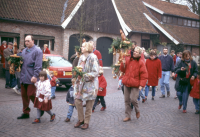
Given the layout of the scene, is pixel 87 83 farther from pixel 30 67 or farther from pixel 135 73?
pixel 30 67

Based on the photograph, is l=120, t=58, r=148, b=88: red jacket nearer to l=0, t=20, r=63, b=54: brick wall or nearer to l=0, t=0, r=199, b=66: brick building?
l=0, t=0, r=199, b=66: brick building

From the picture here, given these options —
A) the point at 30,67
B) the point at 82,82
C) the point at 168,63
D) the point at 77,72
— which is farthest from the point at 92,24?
the point at 77,72

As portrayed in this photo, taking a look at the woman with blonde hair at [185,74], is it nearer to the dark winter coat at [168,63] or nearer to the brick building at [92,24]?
the dark winter coat at [168,63]

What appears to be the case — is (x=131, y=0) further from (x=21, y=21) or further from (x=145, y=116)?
(x=145, y=116)

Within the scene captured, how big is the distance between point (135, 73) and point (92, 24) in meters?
16.6

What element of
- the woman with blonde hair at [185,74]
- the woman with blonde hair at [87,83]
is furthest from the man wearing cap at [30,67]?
the woman with blonde hair at [185,74]

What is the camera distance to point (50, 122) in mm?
5605

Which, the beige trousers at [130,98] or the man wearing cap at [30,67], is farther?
the beige trousers at [130,98]

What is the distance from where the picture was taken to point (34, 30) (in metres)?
18.8

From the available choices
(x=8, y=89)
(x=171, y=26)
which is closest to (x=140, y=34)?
(x=171, y=26)

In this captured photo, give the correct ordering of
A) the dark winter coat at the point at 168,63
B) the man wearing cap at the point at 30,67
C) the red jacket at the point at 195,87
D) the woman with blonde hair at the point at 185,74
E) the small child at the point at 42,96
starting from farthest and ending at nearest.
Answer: the dark winter coat at the point at 168,63
the woman with blonde hair at the point at 185,74
the red jacket at the point at 195,87
the man wearing cap at the point at 30,67
the small child at the point at 42,96

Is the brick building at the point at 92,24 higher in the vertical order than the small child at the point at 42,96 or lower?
higher

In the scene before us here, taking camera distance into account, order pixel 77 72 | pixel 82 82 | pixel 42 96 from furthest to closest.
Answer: pixel 42 96 < pixel 82 82 < pixel 77 72

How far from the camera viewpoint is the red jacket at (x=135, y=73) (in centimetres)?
584
